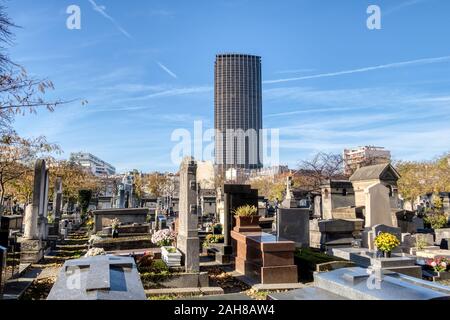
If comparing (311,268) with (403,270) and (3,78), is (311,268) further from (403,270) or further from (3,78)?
(3,78)

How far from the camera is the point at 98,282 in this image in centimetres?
418

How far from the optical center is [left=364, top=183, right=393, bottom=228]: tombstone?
1395 centimetres

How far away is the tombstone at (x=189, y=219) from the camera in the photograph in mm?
10055

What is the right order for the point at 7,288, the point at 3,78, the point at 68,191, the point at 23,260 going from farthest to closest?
the point at 68,191
the point at 23,260
the point at 7,288
the point at 3,78

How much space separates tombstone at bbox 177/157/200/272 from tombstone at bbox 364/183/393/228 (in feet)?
23.6

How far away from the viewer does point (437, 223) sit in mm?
21719

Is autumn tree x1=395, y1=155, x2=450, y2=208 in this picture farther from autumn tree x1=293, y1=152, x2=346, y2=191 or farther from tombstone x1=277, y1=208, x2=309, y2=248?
tombstone x1=277, y1=208, x2=309, y2=248

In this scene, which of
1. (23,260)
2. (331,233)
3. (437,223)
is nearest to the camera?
(23,260)

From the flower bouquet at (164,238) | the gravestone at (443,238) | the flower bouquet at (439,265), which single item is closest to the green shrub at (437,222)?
the gravestone at (443,238)

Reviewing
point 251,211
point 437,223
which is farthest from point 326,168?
point 251,211

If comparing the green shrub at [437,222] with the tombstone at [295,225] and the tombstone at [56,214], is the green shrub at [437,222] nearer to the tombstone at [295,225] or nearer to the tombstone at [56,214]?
the tombstone at [295,225]

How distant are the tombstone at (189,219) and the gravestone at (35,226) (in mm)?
5908
